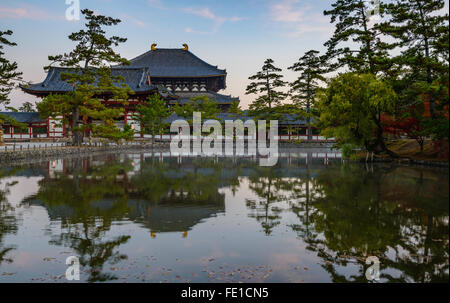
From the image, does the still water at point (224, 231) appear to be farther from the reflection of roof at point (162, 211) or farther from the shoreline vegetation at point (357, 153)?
the shoreline vegetation at point (357, 153)

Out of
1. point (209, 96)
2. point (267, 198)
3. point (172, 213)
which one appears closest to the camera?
point (172, 213)

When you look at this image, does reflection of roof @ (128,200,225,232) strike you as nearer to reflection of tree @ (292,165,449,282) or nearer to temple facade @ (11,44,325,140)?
reflection of tree @ (292,165,449,282)

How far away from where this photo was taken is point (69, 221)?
853 centimetres

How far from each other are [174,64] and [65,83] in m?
21.0

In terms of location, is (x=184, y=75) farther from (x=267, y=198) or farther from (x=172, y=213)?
(x=172, y=213)

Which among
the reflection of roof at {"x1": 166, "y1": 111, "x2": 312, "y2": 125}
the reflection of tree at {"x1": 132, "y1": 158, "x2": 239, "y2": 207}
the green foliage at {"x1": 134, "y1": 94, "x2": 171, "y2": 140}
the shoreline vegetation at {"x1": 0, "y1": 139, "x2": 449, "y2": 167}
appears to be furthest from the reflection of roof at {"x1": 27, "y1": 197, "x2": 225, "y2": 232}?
the reflection of roof at {"x1": 166, "y1": 111, "x2": 312, "y2": 125}

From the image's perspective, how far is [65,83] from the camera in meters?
46.3

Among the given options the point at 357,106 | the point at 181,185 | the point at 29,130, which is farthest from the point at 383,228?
the point at 29,130

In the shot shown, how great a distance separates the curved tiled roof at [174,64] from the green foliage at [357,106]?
118 ft

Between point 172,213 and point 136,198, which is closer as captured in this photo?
point 172,213

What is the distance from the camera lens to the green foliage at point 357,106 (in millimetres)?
21281

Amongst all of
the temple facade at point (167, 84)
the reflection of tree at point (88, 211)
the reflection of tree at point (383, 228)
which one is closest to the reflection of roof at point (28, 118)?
the temple facade at point (167, 84)

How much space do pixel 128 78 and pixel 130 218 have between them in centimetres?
4285
